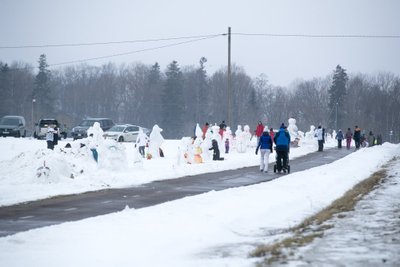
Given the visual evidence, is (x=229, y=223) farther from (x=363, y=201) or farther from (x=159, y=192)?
(x=159, y=192)

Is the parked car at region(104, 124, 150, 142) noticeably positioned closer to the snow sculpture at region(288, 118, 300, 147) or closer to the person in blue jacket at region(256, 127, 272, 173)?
the snow sculpture at region(288, 118, 300, 147)

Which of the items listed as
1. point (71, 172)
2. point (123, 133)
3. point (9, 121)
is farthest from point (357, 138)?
point (71, 172)

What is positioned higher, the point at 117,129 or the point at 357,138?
the point at 117,129

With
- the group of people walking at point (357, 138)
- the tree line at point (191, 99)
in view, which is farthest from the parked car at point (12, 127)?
the tree line at point (191, 99)

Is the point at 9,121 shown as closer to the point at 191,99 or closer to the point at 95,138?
the point at 95,138

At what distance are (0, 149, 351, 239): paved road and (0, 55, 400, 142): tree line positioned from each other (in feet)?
248

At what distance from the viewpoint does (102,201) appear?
1436cm

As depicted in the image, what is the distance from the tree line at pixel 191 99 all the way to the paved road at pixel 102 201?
75580mm

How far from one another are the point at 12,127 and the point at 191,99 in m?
67.2

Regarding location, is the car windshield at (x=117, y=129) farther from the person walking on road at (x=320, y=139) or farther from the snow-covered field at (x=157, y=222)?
the snow-covered field at (x=157, y=222)

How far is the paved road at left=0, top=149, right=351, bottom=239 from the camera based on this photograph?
449 inches

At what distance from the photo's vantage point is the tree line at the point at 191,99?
101625 millimetres

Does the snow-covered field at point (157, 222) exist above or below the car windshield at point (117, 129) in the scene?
below

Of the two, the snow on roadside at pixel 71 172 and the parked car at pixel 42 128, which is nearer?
the snow on roadside at pixel 71 172
